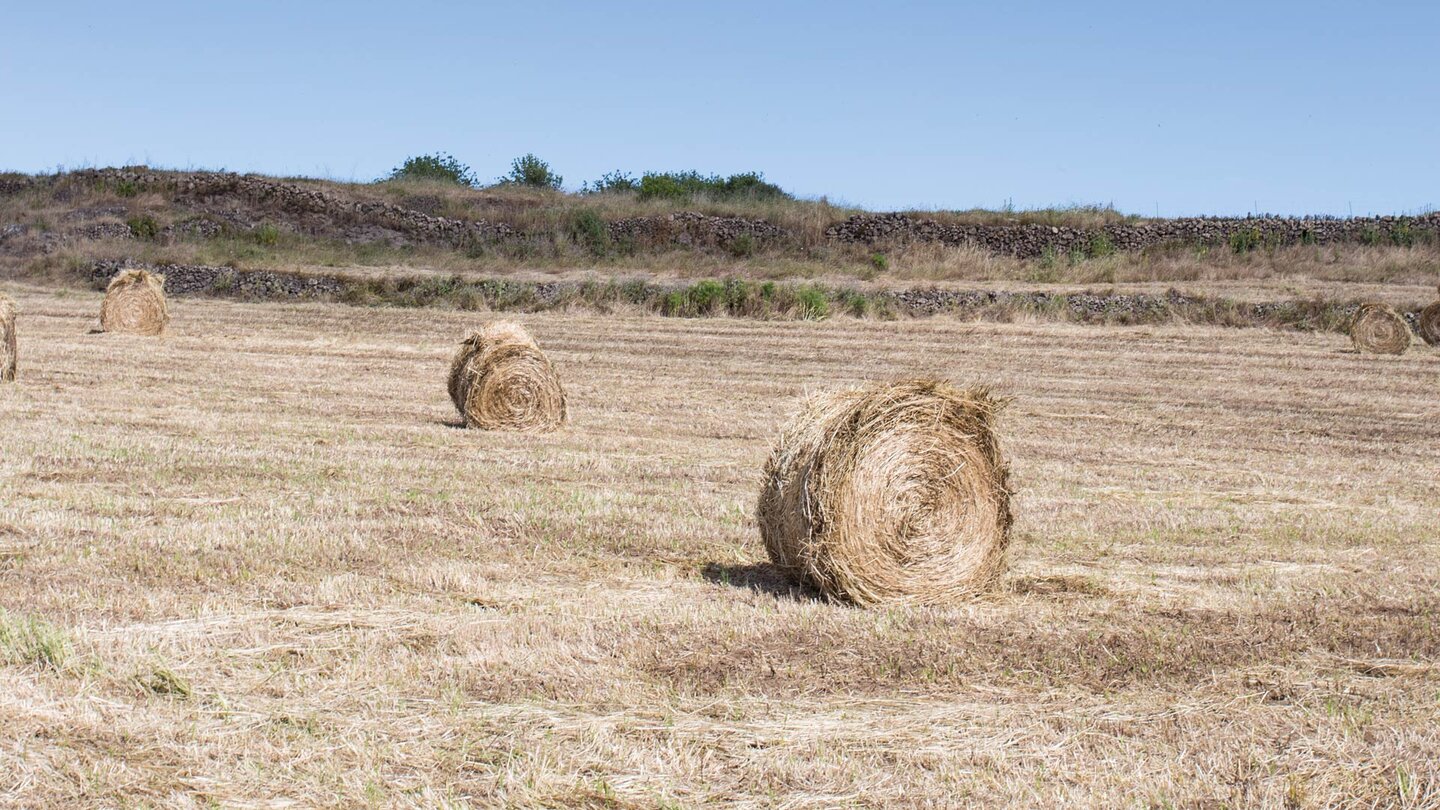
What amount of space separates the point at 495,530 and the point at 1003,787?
467 cm

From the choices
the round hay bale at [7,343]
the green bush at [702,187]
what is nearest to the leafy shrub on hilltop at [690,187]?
the green bush at [702,187]

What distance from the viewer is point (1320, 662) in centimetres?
602

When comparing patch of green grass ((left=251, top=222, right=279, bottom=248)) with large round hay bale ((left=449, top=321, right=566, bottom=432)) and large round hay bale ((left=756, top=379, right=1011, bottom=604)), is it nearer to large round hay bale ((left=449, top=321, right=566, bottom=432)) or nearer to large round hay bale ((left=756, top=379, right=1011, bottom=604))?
large round hay bale ((left=449, top=321, right=566, bottom=432))

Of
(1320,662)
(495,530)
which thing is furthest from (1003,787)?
(495,530)

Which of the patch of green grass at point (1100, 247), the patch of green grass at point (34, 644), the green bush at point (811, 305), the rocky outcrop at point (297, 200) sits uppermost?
the rocky outcrop at point (297, 200)

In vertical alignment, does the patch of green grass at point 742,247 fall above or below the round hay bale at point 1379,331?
above

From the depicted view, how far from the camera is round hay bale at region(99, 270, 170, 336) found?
23.7m

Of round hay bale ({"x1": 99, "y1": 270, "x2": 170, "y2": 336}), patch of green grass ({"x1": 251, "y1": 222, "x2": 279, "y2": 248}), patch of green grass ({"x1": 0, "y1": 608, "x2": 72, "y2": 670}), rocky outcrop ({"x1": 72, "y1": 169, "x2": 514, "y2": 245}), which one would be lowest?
patch of green grass ({"x1": 0, "y1": 608, "x2": 72, "y2": 670})

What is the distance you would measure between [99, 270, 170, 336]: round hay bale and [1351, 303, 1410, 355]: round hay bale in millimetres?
19392

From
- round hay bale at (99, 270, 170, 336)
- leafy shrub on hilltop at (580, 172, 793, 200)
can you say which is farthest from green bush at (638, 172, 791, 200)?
round hay bale at (99, 270, 170, 336)

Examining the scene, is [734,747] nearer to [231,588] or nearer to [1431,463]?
[231,588]

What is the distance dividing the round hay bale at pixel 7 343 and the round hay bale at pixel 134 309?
23.3 ft

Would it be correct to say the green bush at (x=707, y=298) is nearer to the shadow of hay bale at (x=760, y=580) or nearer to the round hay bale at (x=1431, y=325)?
the round hay bale at (x=1431, y=325)

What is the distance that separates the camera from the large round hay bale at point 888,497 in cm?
724
